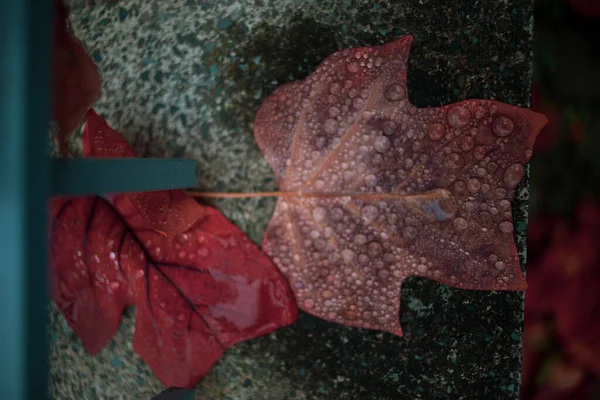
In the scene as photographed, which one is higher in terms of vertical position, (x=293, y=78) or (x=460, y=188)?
(x=293, y=78)

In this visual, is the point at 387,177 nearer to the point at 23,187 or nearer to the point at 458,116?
the point at 458,116

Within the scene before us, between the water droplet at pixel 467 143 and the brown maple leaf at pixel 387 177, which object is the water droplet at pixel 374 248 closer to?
the brown maple leaf at pixel 387 177

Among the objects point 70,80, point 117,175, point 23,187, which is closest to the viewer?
point 23,187

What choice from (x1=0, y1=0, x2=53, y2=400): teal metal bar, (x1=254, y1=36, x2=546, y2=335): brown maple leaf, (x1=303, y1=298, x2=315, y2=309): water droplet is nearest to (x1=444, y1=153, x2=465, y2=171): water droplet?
(x1=254, y1=36, x2=546, y2=335): brown maple leaf

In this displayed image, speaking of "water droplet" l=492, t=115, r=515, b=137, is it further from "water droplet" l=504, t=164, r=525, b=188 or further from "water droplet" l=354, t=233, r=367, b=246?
"water droplet" l=354, t=233, r=367, b=246

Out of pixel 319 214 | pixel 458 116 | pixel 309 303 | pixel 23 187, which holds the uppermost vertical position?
pixel 23 187

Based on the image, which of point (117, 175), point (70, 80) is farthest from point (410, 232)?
point (70, 80)

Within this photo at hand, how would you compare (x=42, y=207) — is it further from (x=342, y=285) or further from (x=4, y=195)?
(x=342, y=285)
